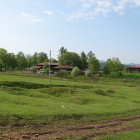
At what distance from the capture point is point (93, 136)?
1489 cm

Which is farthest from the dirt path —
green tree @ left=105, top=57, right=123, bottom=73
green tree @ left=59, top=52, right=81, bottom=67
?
green tree @ left=59, top=52, right=81, bottom=67

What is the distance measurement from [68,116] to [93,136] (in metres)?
5.99

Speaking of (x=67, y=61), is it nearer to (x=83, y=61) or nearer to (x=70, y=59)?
(x=70, y=59)

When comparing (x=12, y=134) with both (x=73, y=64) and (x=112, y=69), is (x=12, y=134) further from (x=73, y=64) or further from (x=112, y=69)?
(x=73, y=64)

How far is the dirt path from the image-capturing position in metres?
14.0

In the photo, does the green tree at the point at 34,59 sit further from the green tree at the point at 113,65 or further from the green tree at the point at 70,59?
the green tree at the point at 113,65

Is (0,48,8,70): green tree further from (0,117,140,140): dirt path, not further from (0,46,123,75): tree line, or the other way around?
(0,117,140,140): dirt path

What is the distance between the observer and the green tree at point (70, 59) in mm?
138000

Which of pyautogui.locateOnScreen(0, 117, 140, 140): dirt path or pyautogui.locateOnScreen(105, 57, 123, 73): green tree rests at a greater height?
pyautogui.locateOnScreen(105, 57, 123, 73): green tree

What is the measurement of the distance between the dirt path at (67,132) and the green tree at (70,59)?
119 metres

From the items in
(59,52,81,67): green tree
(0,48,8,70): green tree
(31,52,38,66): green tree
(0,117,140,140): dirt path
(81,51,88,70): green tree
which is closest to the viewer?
(0,117,140,140): dirt path

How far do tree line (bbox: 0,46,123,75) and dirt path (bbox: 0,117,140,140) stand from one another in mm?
80373

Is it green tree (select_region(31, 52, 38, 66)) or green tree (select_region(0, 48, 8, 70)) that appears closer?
green tree (select_region(0, 48, 8, 70))

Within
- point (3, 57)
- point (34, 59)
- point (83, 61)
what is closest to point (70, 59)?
point (83, 61)
